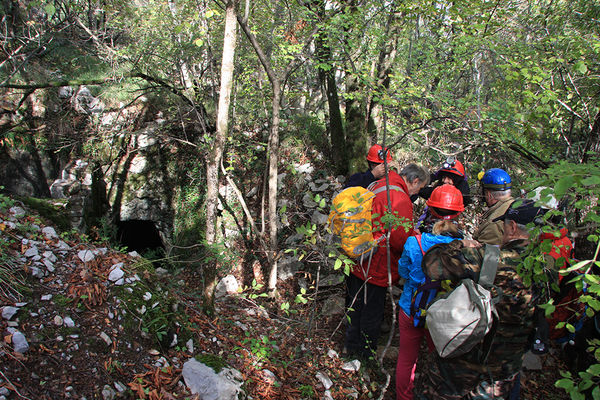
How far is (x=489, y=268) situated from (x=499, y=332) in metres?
0.49

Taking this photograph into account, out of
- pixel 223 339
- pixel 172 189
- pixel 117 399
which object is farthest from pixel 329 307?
pixel 172 189

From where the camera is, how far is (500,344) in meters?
2.44

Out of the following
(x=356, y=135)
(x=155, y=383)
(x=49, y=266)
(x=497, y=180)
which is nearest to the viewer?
(x=155, y=383)

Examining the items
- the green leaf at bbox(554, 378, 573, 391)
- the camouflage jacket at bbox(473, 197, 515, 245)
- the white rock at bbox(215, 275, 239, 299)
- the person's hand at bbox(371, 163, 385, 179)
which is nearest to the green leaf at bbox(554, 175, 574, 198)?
the green leaf at bbox(554, 378, 573, 391)

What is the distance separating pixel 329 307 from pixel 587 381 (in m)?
3.67

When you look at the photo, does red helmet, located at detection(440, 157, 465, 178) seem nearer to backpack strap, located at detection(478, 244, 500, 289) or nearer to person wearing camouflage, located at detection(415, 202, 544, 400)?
person wearing camouflage, located at detection(415, 202, 544, 400)

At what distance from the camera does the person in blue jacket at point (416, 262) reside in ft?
9.39

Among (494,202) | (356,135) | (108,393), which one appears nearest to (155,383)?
(108,393)

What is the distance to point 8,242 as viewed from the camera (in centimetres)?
284

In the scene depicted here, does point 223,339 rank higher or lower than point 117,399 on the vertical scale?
lower

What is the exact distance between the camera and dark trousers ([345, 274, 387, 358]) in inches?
147

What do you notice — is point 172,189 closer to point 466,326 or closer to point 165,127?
point 165,127

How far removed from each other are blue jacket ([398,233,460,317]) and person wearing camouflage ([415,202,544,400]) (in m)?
0.26

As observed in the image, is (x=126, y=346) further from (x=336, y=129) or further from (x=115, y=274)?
(x=336, y=129)
